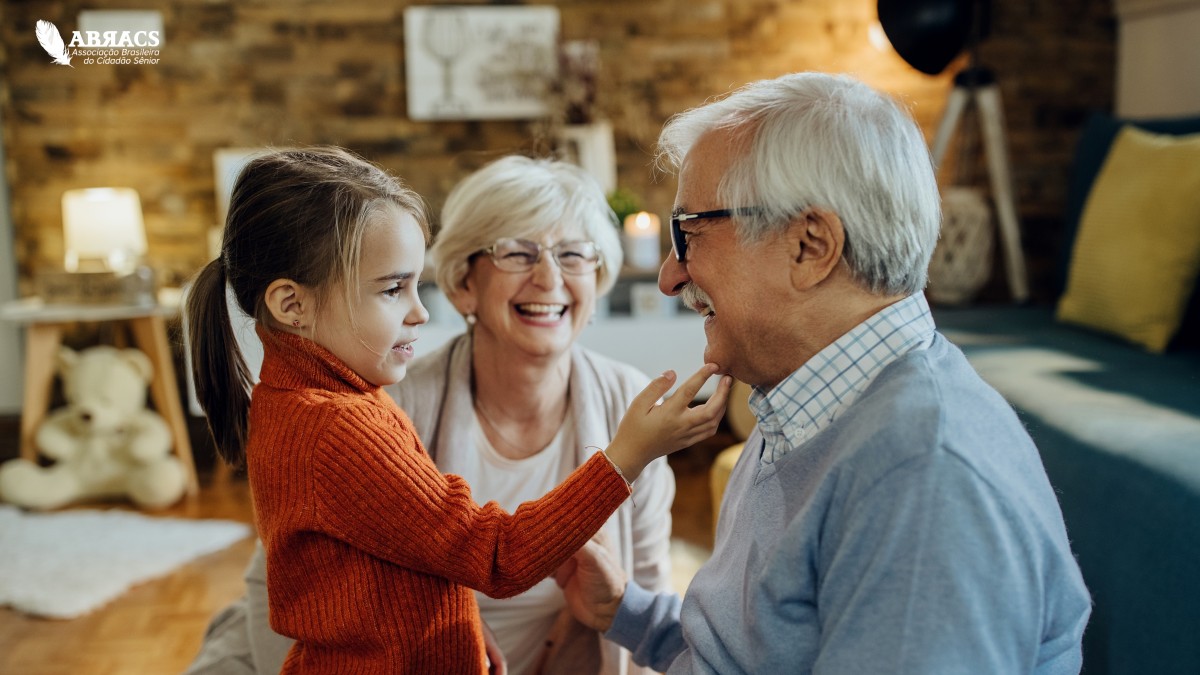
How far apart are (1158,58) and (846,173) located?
3.74 meters

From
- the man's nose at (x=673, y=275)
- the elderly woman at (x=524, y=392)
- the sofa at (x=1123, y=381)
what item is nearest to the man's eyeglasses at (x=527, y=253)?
the elderly woman at (x=524, y=392)

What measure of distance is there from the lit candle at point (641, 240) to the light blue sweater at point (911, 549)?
9.63ft

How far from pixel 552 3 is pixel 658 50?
→ 1.60 feet

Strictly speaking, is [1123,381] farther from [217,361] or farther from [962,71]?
[962,71]

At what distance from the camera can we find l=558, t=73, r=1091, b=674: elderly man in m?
0.92

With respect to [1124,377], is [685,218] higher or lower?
higher

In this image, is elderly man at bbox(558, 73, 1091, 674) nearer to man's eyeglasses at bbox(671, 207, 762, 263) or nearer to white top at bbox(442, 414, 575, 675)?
man's eyeglasses at bbox(671, 207, 762, 263)

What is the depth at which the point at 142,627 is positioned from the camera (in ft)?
9.65

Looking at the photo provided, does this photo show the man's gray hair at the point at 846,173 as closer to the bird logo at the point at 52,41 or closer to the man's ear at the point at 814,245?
the man's ear at the point at 814,245

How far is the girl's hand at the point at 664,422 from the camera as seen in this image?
47.3 inches

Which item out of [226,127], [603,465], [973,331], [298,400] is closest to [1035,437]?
[973,331]

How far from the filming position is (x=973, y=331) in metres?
3.34

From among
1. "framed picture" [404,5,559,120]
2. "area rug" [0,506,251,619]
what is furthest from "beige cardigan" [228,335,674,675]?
"framed picture" [404,5,559,120]

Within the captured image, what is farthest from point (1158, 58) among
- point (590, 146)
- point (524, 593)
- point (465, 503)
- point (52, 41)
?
point (52, 41)
